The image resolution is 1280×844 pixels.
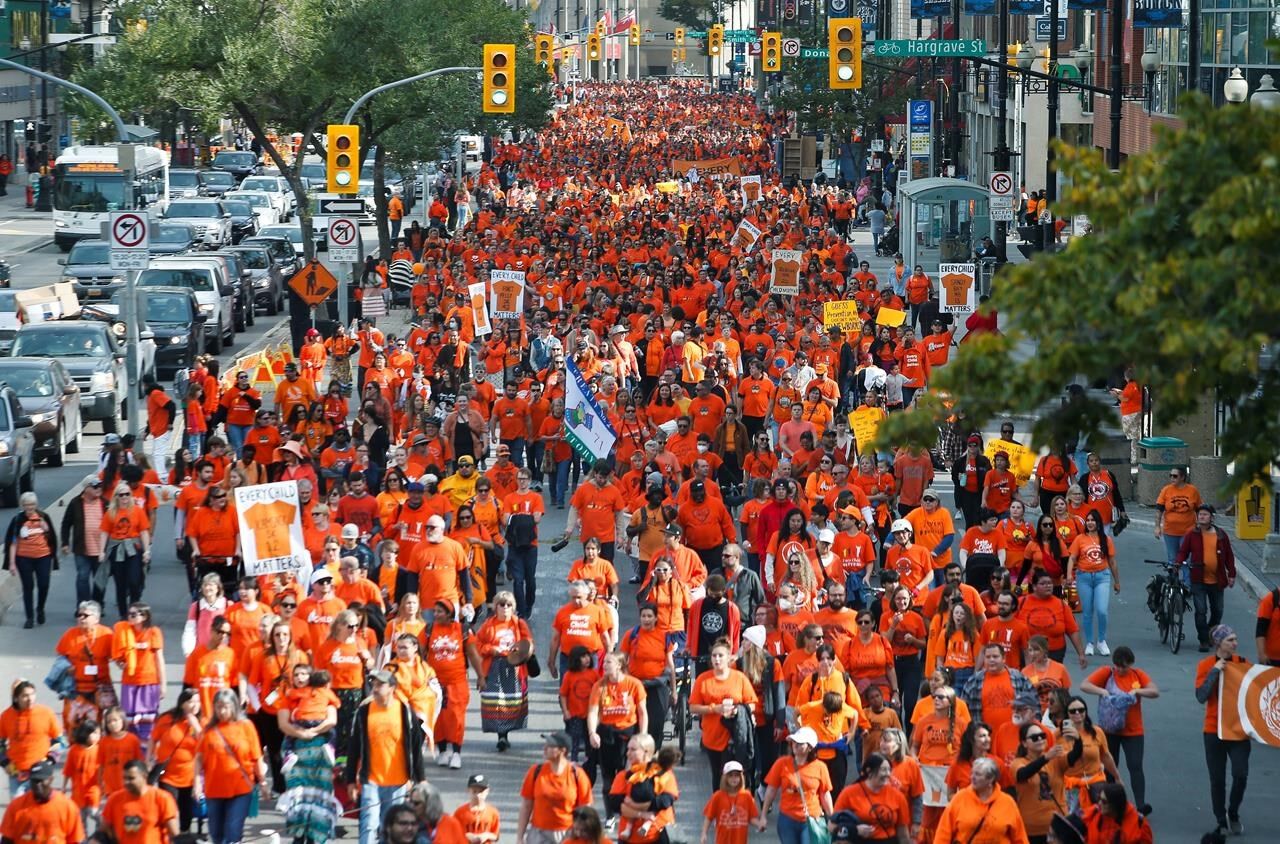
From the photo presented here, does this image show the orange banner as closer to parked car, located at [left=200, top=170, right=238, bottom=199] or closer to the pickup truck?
parked car, located at [left=200, top=170, right=238, bottom=199]

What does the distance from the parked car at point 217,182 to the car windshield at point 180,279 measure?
28.3 meters

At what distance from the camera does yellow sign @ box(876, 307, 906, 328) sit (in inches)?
1136

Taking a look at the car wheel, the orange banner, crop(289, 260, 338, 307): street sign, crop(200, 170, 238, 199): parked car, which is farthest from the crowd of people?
crop(200, 170, 238, 199): parked car

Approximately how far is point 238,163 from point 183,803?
6436 cm

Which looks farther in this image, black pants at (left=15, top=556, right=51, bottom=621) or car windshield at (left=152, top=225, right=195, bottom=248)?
car windshield at (left=152, top=225, right=195, bottom=248)

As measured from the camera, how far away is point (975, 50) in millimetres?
34562

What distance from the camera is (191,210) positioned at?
53.3 m

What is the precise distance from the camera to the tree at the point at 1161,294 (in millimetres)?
7934

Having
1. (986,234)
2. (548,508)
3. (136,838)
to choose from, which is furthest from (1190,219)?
Answer: (986,234)

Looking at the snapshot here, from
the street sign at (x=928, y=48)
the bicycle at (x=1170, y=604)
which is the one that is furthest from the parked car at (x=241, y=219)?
the bicycle at (x=1170, y=604)

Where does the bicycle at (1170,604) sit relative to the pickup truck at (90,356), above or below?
below

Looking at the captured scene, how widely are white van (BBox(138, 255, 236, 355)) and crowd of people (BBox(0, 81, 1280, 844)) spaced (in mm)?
9461

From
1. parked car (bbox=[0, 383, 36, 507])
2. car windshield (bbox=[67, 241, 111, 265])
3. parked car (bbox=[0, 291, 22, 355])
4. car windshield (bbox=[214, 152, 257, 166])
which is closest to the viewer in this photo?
parked car (bbox=[0, 383, 36, 507])

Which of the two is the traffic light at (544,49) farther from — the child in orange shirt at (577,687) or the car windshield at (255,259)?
the child in orange shirt at (577,687)
